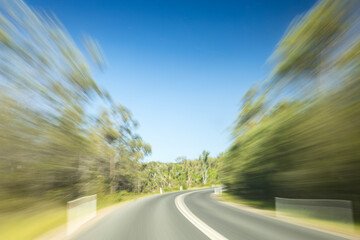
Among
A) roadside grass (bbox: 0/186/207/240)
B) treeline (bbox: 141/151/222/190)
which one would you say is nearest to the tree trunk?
roadside grass (bbox: 0/186/207/240)

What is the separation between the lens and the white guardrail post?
7.29m

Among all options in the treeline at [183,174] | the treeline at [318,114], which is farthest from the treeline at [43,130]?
A: the treeline at [183,174]

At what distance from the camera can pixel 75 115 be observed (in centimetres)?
1330

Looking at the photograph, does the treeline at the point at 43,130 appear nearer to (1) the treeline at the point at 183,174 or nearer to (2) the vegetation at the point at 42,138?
(2) the vegetation at the point at 42,138

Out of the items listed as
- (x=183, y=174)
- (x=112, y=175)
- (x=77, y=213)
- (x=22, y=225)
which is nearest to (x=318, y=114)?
(x=77, y=213)

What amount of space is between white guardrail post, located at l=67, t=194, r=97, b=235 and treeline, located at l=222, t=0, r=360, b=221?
29.1 feet

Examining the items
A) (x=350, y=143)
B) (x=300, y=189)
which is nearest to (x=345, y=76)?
(x=350, y=143)

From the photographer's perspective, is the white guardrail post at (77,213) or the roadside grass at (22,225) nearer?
the roadside grass at (22,225)

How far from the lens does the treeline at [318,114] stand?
8078 millimetres

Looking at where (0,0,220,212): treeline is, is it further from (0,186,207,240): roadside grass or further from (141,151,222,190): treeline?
(141,151,222,190): treeline

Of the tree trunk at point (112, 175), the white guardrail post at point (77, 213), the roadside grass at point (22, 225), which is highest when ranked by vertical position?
the tree trunk at point (112, 175)

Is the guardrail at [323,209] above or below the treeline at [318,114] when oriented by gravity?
below

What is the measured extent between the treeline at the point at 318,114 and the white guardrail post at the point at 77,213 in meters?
8.88

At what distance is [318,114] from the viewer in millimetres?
9117
